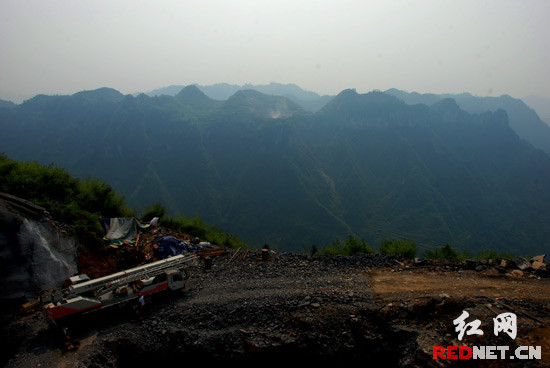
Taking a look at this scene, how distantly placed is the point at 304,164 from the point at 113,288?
7311 cm

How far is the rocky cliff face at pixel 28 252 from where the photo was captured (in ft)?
32.6

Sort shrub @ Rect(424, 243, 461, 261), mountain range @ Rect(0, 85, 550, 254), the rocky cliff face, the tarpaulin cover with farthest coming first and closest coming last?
1. mountain range @ Rect(0, 85, 550, 254)
2. shrub @ Rect(424, 243, 461, 261)
3. the tarpaulin cover
4. the rocky cliff face

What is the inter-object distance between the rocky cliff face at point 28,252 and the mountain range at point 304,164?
4198 cm

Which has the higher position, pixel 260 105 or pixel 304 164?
pixel 260 105

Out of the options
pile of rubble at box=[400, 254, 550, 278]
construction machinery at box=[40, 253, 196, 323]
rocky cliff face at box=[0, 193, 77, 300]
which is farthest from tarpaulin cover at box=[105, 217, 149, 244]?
pile of rubble at box=[400, 254, 550, 278]

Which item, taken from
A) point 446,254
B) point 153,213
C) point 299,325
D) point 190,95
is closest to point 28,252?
point 153,213

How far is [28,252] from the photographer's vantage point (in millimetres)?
10289

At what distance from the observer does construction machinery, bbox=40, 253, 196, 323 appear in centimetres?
859

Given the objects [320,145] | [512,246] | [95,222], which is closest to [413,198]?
[512,246]

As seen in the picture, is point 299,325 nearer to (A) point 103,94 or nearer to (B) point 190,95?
(B) point 190,95

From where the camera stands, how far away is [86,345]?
8500 mm

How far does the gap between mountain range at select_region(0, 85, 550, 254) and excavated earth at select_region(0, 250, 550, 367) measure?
136ft

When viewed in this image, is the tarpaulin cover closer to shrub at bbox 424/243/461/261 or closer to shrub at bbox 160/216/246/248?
shrub at bbox 160/216/246/248

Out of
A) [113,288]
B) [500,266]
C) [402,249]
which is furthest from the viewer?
[402,249]
